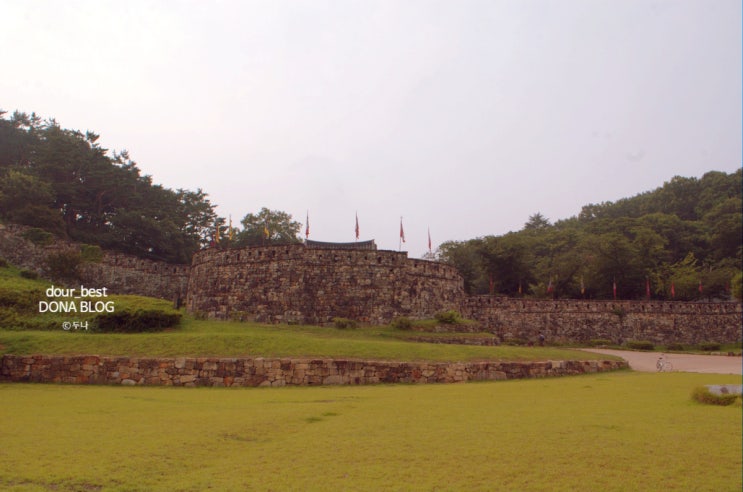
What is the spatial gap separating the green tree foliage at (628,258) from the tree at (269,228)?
745 inches

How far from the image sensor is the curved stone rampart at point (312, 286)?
92.1 ft

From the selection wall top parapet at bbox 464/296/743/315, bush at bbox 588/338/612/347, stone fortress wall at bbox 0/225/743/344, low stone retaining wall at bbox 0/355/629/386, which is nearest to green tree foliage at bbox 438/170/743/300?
wall top parapet at bbox 464/296/743/315

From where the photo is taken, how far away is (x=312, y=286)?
93.1 feet

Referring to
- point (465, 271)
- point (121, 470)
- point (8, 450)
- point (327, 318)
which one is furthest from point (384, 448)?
point (465, 271)

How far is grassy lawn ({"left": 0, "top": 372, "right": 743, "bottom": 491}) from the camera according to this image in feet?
19.6

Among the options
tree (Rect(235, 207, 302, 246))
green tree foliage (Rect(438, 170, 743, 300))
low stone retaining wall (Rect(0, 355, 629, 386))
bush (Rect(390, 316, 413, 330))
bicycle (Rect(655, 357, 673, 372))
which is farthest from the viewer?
tree (Rect(235, 207, 302, 246))

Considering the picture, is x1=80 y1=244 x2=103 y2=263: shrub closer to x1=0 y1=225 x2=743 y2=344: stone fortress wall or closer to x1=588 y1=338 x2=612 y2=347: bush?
x1=0 y1=225 x2=743 y2=344: stone fortress wall

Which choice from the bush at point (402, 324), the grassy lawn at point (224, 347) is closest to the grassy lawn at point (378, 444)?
the grassy lawn at point (224, 347)

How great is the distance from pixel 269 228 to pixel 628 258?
3656 centimetres

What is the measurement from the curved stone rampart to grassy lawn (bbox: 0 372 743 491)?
15.7 meters

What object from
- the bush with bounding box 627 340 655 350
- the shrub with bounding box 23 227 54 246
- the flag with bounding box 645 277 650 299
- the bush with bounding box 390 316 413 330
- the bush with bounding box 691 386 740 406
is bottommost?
the bush with bounding box 627 340 655 350

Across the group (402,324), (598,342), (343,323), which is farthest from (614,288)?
(343,323)

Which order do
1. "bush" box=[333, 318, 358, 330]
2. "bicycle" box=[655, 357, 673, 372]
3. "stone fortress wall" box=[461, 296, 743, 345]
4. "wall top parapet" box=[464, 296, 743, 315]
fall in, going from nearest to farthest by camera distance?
"bicycle" box=[655, 357, 673, 372], "bush" box=[333, 318, 358, 330], "stone fortress wall" box=[461, 296, 743, 345], "wall top parapet" box=[464, 296, 743, 315]

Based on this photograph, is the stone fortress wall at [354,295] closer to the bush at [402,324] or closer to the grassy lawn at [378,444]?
the bush at [402,324]
